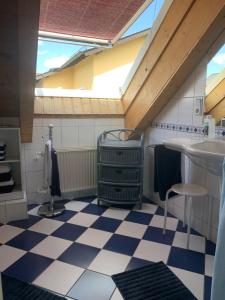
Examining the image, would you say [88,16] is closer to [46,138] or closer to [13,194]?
[46,138]

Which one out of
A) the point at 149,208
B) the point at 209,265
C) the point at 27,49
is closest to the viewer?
the point at 27,49

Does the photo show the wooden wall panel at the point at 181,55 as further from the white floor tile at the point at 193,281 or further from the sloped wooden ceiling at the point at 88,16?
the white floor tile at the point at 193,281

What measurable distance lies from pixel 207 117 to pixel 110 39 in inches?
49.3

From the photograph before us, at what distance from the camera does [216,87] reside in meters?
1.80

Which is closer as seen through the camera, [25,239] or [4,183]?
[25,239]

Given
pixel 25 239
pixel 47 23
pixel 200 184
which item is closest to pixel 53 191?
pixel 25 239

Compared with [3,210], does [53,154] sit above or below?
above

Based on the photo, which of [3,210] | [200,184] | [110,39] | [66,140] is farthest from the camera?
[66,140]

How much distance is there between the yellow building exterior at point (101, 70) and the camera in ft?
9.72

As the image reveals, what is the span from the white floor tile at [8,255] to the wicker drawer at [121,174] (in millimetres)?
1035

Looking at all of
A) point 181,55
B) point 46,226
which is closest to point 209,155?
point 181,55

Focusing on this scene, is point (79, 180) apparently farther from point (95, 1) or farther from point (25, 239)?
point (95, 1)

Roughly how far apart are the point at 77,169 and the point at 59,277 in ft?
4.33

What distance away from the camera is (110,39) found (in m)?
2.37
